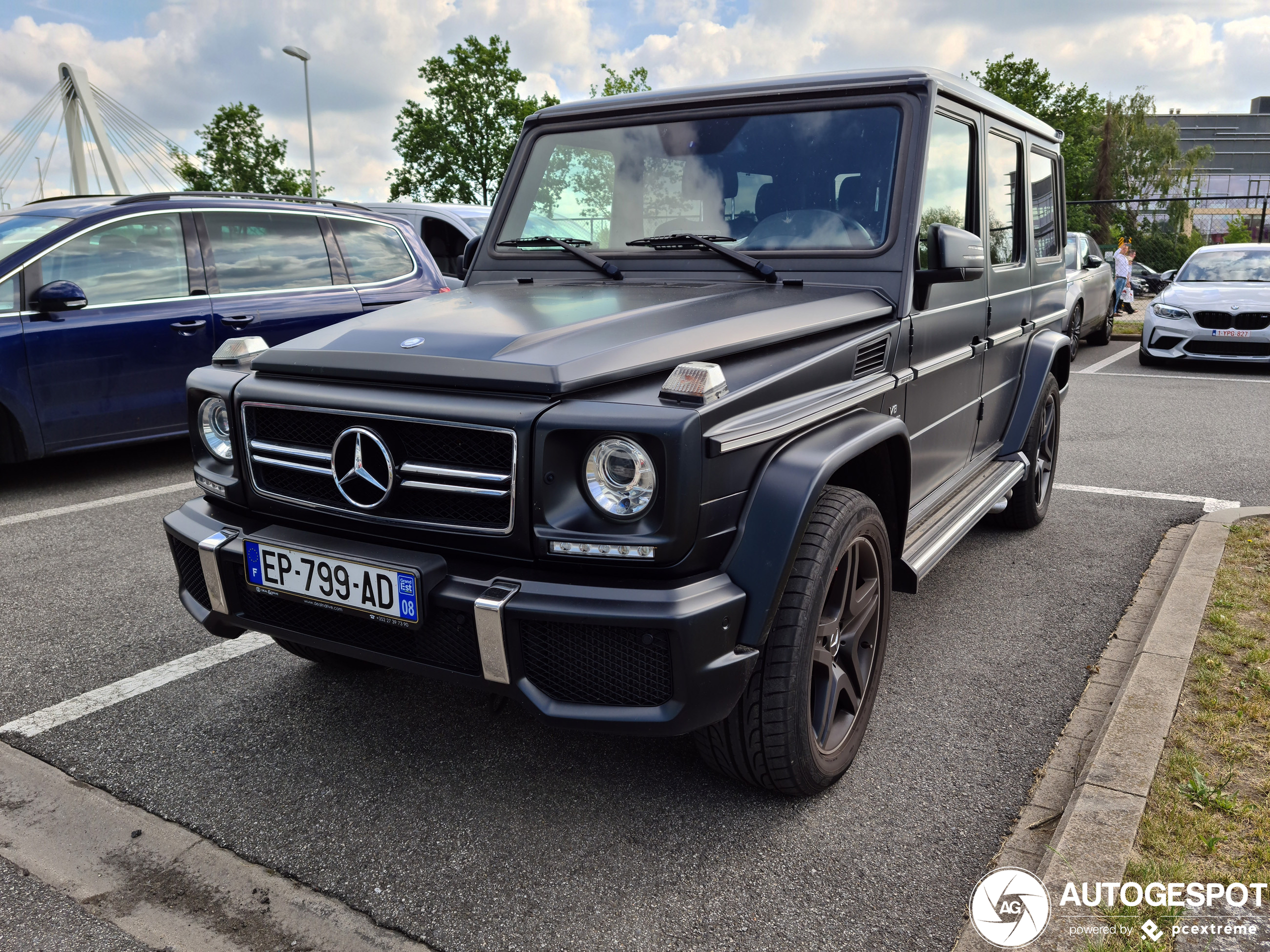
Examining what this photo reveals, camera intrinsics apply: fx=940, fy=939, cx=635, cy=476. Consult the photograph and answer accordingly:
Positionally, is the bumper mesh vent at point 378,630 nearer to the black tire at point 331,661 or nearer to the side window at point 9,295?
the black tire at point 331,661

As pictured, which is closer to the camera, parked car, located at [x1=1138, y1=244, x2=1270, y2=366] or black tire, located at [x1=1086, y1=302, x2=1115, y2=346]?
parked car, located at [x1=1138, y1=244, x2=1270, y2=366]

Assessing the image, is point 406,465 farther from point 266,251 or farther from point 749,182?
point 266,251

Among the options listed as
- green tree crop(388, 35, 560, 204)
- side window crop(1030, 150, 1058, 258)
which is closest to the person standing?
side window crop(1030, 150, 1058, 258)

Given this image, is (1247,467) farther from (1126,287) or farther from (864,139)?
(1126,287)

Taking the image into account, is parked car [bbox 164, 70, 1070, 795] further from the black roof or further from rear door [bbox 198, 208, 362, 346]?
rear door [bbox 198, 208, 362, 346]

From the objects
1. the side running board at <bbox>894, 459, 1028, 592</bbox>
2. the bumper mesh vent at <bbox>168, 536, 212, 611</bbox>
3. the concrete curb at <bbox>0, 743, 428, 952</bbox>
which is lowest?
the concrete curb at <bbox>0, 743, 428, 952</bbox>

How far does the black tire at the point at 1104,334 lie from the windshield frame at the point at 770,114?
12728mm

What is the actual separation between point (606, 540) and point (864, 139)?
1.83m

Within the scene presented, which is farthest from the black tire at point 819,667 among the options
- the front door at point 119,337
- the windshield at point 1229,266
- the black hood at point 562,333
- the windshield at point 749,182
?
the windshield at point 1229,266

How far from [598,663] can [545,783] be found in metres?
0.75

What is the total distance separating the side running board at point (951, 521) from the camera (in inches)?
116

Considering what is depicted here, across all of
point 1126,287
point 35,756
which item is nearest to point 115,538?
point 35,756

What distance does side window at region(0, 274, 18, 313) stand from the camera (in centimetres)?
544

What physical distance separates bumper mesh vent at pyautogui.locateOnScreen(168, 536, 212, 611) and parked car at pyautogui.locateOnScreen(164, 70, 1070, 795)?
0.01m
